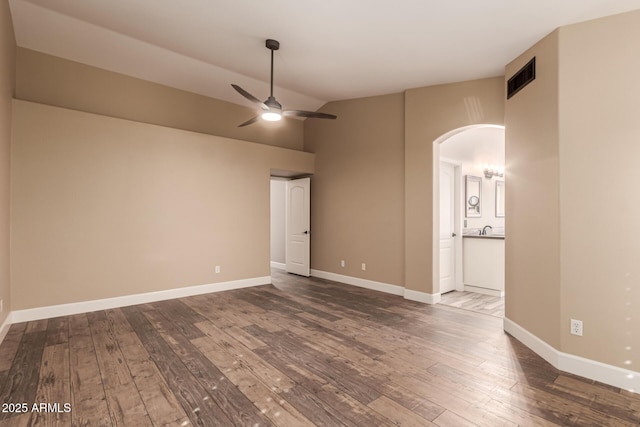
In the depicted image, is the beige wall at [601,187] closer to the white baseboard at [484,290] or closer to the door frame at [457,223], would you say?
the white baseboard at [484,290]

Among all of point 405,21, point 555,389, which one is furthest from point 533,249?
point 405,21

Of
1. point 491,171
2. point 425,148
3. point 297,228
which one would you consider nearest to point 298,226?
point 297,228

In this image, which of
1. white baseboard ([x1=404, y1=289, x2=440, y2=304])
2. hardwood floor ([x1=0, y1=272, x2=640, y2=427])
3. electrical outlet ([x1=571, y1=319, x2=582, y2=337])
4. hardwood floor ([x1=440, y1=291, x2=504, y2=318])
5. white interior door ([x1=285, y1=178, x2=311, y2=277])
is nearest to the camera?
hardwood floor ([x1=0, y1=272, x2=640, y2=427])

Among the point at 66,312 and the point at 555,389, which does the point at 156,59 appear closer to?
the point at 66,312

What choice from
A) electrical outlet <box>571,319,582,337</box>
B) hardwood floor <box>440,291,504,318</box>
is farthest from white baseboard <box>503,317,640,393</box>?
hardwood floor <box>440,291,504,318</box>

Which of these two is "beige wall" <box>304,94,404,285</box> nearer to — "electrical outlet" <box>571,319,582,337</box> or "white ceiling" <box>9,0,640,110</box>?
"white ceiling" <box>9,0,640,110</box>

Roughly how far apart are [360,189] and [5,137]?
490 centimetres

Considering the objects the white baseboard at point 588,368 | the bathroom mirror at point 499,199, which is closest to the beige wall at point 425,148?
the white baseboard at point 588,368

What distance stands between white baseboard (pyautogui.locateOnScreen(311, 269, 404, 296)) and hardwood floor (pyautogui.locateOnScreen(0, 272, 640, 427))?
110 cm

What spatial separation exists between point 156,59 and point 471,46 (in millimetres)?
4231

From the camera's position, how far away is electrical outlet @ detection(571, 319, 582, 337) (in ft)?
8.86

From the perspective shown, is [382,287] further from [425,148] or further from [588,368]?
[588,368]

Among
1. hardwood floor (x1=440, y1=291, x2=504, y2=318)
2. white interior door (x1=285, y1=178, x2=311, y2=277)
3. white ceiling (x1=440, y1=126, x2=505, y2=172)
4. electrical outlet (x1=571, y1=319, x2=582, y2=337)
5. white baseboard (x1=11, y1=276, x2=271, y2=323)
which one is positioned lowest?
hardwood floor (x1=440, y1=291, x2=504, y2=318)

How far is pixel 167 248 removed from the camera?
16.0 ft
